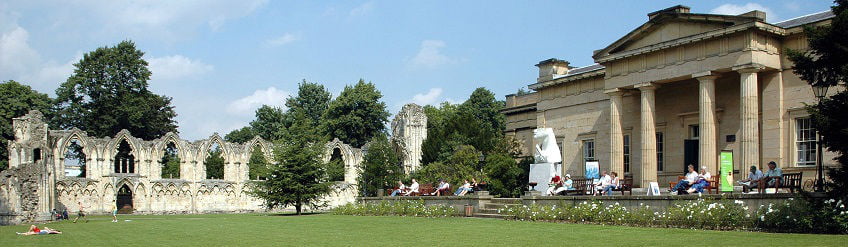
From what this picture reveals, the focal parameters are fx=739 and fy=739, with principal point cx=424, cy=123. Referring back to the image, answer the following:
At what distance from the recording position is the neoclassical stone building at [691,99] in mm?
27359

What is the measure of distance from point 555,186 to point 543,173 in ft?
5.82

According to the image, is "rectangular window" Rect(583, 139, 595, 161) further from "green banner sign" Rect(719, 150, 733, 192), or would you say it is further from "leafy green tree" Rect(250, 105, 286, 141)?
"leafy green tree" Rect(250, 105, 286, 141)

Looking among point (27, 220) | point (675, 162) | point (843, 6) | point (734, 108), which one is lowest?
point (27, 220)

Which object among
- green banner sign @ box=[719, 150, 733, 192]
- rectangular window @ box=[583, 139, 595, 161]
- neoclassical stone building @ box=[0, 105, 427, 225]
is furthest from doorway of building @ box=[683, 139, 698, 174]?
neoclassical stone building @ box=[0, 105, 427, 225]

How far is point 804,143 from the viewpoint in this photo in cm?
2709

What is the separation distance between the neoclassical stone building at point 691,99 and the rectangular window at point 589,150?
0.07m

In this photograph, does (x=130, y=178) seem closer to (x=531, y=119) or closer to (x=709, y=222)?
(x=531, y=119)

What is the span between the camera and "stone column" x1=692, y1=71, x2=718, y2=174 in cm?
2877

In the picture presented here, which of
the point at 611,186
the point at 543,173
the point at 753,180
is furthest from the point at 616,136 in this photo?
the point at 753,180

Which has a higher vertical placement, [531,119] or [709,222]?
[531,119]

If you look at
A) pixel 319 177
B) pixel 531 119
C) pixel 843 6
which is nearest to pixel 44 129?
pixel 319 177

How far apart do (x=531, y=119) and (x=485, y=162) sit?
413 centimetres

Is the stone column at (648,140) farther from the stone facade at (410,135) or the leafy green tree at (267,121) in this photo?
the leafy green tree at (267,121)

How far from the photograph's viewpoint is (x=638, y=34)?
32125mm
